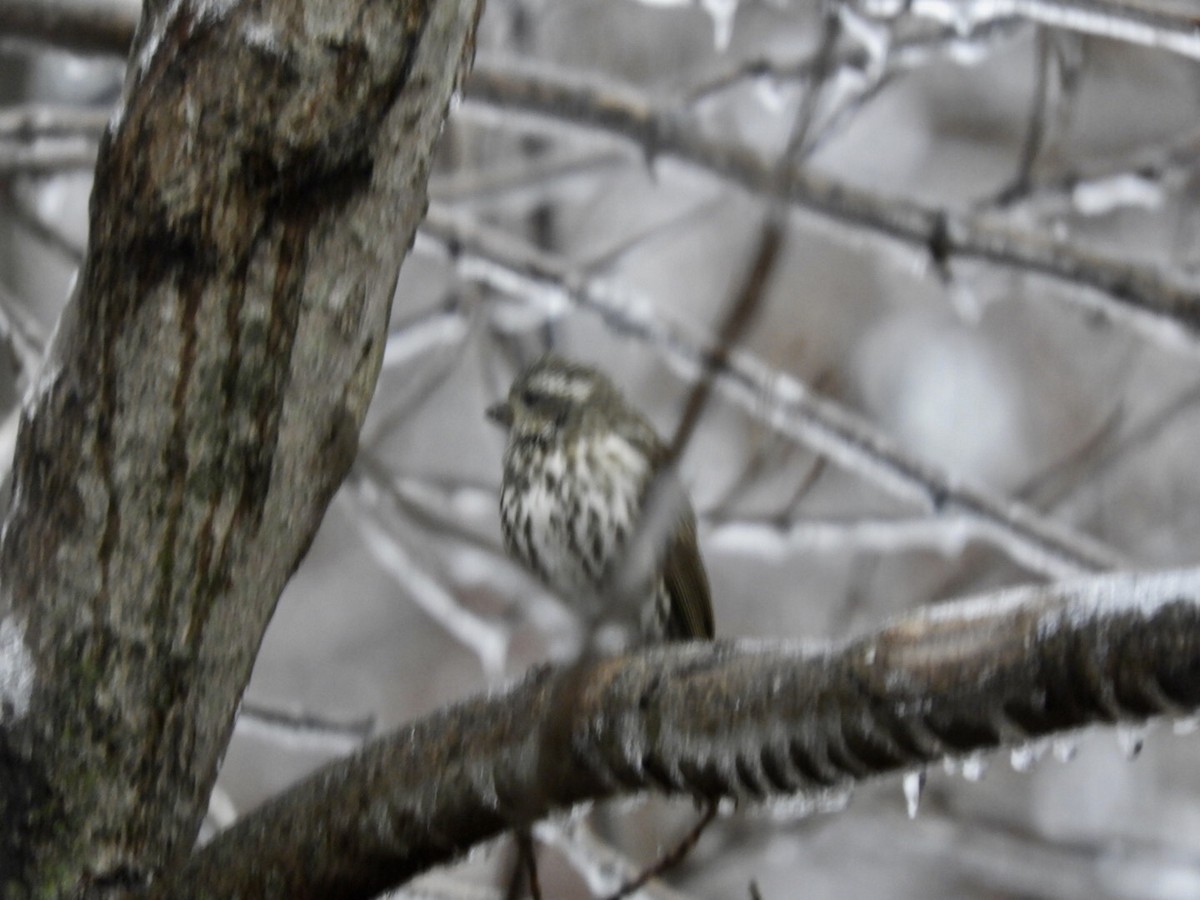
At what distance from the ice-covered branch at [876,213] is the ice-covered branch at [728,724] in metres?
1.00

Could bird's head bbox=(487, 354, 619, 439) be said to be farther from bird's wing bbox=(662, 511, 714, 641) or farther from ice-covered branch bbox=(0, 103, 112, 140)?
ice-covered branch bbox=(0, 103, 112, 140)

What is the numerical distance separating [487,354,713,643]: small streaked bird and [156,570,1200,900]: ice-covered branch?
115 cm

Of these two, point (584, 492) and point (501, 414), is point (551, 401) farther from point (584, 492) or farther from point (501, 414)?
point (584, 492)

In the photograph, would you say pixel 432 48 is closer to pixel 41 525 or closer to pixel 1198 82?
pixel 41 525

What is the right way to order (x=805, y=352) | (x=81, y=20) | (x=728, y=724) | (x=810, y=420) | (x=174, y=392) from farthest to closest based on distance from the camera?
(x=805, y=352), (x=810, y=420), (x=81, y=20), (x=174, y=392), (x=728, y=724)

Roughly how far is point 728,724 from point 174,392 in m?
0.79

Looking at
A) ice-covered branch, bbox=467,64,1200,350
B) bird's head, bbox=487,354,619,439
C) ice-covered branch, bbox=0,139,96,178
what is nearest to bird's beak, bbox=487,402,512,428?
bird's head, bbox=487,354,619,439

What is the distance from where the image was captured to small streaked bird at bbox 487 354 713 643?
3082 mm

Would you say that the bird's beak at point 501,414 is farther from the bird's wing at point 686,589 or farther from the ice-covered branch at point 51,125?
the ice-covered branch at point 51,125

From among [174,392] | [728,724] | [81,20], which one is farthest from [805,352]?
[728,724]

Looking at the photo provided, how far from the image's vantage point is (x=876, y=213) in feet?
9.34

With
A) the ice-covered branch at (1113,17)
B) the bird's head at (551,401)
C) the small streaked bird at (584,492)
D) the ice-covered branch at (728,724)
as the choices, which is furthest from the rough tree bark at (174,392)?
the bird's head at (551,401)

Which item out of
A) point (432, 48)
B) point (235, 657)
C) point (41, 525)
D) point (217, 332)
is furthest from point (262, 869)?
point (432, 48)

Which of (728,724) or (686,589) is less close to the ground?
(728,724)
